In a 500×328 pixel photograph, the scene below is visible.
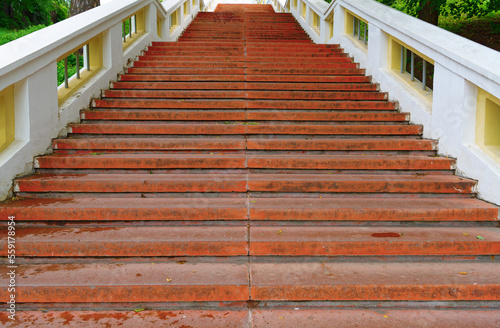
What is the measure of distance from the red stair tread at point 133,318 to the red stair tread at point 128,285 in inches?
3.0

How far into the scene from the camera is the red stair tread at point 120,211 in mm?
3139

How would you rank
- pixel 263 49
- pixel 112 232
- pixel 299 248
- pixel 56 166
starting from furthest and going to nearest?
1. pixel 263 49
2. pixel 56 166
3. pixel 112 232
4. pixel 299 248

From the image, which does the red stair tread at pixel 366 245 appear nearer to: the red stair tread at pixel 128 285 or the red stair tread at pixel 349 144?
the red stair tread at pixel 128 285

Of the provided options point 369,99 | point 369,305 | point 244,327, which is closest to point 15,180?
point 244,327

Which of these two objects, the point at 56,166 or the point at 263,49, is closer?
the point at 56,166

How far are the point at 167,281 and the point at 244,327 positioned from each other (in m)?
0.60

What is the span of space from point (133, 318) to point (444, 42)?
3.97 metres

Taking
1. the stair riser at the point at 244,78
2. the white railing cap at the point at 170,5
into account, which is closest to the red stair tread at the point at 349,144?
the stair riser at the point at 244,78

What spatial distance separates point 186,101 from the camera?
5.10 meters

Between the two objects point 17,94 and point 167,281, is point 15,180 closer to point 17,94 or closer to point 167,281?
point 17,94

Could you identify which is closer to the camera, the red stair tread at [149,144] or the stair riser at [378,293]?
the stair riser at [378,293]

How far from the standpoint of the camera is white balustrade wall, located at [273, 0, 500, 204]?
3480mm

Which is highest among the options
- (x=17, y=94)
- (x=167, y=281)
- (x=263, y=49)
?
(x=263, y=49)

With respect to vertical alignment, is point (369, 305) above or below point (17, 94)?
below
